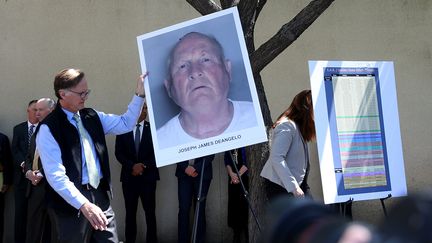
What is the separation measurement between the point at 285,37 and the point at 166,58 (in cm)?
119

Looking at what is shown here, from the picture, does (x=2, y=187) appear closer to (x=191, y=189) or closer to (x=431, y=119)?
(x=191, y=189)

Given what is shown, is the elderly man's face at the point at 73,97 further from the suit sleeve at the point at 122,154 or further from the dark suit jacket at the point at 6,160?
the dark suit jacket at the point at 6,160

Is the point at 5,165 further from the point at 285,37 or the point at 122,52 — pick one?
the point at 285,37

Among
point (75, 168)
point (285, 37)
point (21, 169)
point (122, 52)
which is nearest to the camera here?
point (75, 168)

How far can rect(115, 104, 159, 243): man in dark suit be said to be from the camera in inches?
281

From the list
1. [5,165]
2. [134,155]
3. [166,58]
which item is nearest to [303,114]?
[166,58]

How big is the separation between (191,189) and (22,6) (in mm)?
3494

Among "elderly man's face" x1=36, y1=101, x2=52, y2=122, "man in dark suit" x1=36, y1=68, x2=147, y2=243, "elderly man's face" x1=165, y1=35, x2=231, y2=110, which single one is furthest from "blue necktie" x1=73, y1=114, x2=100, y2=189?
"elderly man's face" x1=36, y1=101, x2=52, y2=122

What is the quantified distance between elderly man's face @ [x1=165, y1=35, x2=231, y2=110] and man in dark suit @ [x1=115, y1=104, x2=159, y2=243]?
10.4 feet

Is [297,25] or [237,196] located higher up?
[297,25]

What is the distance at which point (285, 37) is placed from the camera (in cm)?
470

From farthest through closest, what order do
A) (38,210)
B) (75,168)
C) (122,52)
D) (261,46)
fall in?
(122,52) < (38,210) < (261,46) < (75,168)

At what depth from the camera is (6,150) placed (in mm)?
7070

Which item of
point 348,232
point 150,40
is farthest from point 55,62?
point 348,232
